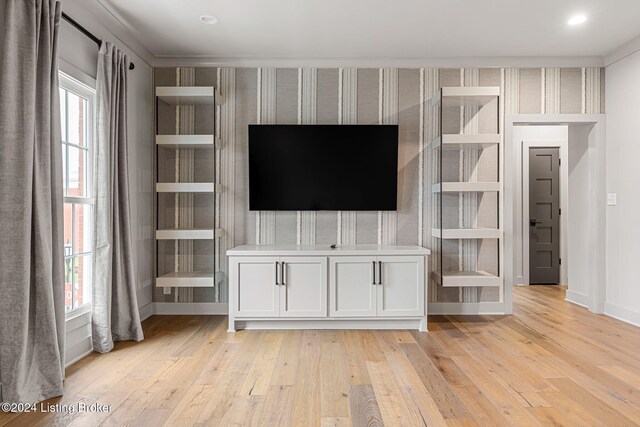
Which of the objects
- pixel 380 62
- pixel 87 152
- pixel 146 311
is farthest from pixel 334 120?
pixel 146 311

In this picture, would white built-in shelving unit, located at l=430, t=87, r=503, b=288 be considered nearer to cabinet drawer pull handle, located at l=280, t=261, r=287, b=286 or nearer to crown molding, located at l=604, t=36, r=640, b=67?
crown molding, located at l=604, t=36, r=640, b=67

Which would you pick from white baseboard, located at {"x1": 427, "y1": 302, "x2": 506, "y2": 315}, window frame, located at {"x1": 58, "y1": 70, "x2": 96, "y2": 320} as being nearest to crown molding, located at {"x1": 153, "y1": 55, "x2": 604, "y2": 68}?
window frame, located at {"x1": 58, "y1": 70, "x2": 96, "y2": 320}

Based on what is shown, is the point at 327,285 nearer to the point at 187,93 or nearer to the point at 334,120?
the point at 334,120

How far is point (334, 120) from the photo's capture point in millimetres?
4262

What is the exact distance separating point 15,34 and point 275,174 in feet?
7.53

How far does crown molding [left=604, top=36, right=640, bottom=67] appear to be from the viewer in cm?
380

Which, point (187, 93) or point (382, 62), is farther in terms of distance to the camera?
point (382, 62)

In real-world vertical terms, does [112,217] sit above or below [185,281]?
above

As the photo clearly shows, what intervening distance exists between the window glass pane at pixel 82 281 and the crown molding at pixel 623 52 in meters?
5.02

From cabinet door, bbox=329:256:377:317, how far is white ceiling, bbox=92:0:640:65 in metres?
1.98

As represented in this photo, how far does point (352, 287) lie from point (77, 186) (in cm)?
Answer: 232

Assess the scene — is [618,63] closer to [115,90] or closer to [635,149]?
[635,149]

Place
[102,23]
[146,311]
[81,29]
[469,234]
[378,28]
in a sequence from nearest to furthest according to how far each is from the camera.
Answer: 1. [81,29]
2. [102,23]
3. [378,28]
4. [469,234]
5. [146,311]

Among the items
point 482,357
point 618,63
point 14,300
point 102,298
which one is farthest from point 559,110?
point 14,300
